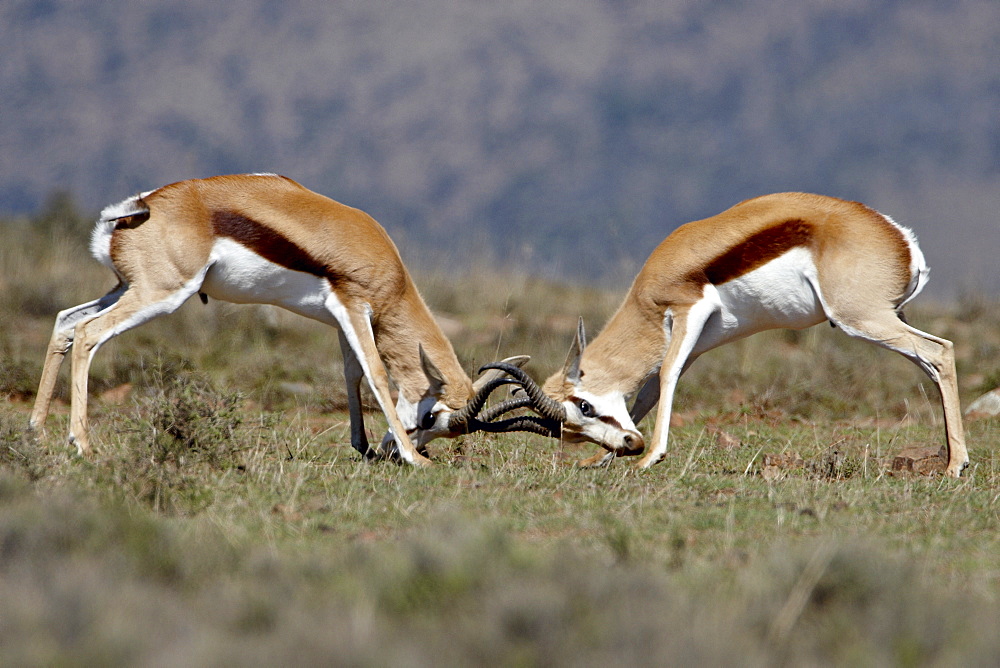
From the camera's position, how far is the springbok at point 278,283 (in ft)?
23.7

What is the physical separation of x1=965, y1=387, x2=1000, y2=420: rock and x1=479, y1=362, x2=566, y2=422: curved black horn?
5.16m

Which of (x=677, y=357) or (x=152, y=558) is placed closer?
(x=152, y=558)

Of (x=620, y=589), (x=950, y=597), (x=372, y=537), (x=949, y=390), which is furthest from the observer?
(x=949, y=390)

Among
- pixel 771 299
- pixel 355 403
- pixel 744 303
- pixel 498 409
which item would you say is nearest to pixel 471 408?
pixel 498 409

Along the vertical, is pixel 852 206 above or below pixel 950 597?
above

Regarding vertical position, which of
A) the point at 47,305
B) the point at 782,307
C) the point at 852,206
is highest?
the point at 852,206

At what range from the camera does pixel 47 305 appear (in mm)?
15000

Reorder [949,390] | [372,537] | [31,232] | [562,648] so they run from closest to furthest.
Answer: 1. [562,648]
2. [372,537]
3. [949,390]
4. [31,232]

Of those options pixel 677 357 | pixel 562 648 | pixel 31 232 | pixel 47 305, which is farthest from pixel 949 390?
pixel 31 232

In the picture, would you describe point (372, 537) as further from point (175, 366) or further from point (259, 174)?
point (175, 366)

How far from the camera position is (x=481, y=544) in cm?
367

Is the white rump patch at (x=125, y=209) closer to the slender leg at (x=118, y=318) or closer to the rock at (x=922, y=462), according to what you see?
the slender leg at (x=118, y=318)

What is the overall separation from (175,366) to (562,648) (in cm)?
833

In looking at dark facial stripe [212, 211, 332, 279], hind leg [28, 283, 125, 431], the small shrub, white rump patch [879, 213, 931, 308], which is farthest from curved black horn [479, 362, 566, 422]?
the small shrub
